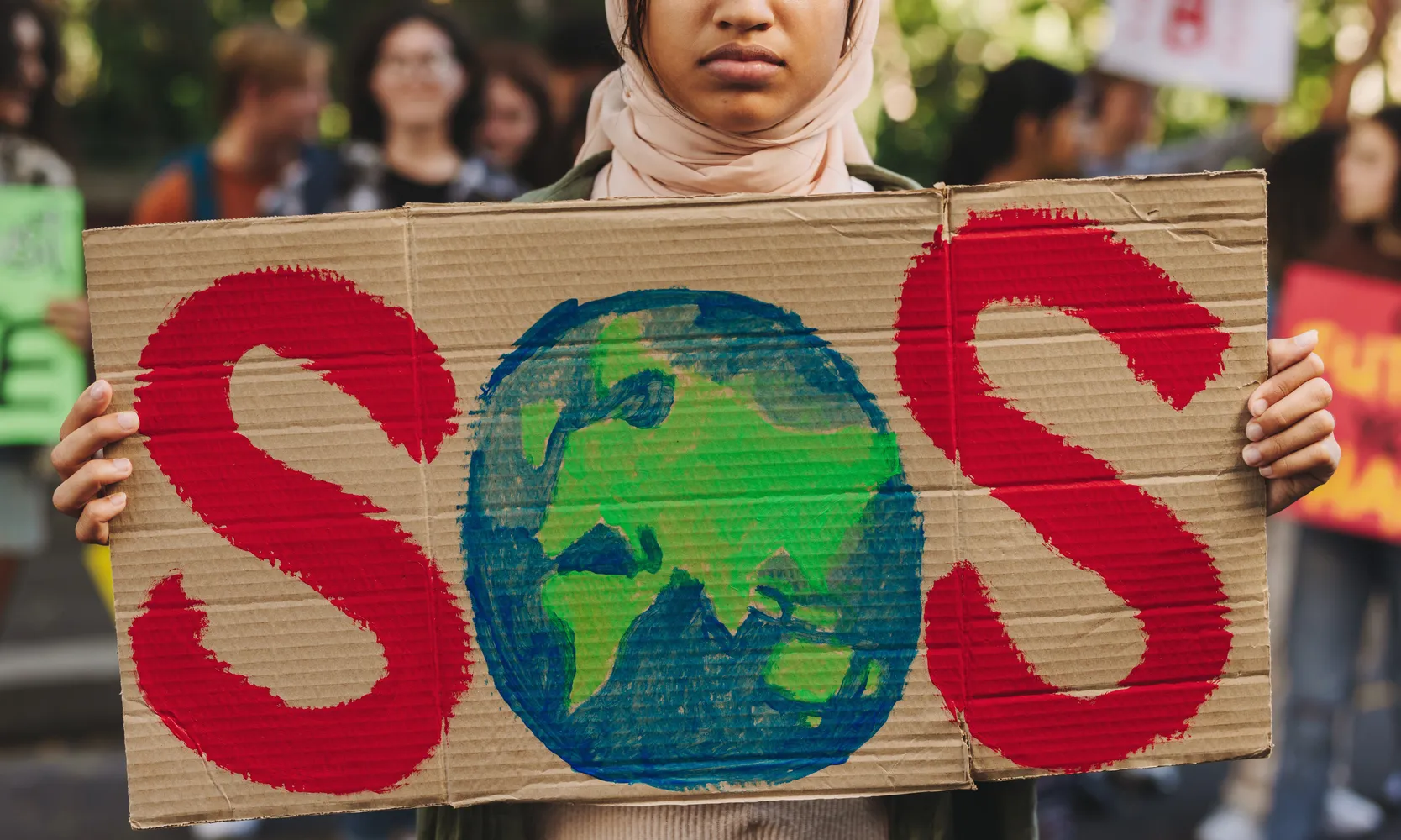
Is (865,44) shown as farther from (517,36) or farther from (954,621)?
(517,36)

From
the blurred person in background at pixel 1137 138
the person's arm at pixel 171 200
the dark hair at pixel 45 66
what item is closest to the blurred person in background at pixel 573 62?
the person's arm at pixel 171 200

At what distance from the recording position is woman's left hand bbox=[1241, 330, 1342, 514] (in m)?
1.62

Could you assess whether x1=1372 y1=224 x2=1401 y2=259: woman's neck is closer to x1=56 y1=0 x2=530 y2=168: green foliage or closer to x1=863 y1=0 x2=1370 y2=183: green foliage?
x1=863 y1=0 x2=1370 y2=183: green foliage

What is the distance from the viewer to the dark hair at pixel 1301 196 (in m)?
4.24

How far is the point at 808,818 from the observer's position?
1.73 m

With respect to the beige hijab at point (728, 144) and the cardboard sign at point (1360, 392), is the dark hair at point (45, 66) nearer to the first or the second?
the beige hijab at point (728, 144)

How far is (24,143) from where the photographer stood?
162 inches

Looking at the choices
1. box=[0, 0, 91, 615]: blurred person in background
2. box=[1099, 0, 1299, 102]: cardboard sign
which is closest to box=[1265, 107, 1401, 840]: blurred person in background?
box=[1099, 0, 1299, 102]: cardboard sign

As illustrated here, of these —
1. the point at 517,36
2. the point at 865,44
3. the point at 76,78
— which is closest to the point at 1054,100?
the point at 865,44

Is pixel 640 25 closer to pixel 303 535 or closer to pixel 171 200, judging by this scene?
pixel 303 535

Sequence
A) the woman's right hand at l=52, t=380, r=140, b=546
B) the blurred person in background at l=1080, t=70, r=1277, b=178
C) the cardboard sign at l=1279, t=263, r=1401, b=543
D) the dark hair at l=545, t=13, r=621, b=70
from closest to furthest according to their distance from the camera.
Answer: the woman's right hand at l=52, t=380, r=140, b=546
the cardboard sign at l=1279, t=263, r=1401, b=543
the blurred person in background at l=1080, t=70, r=1277, b=178
the dark hair at l=545, t=13, r=621, b=70

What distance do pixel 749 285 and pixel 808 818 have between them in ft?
2.13

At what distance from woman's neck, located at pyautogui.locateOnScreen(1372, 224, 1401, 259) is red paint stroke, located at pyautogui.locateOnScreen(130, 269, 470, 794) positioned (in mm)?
3274

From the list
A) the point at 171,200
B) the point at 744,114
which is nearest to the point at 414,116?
the point at 171,200
